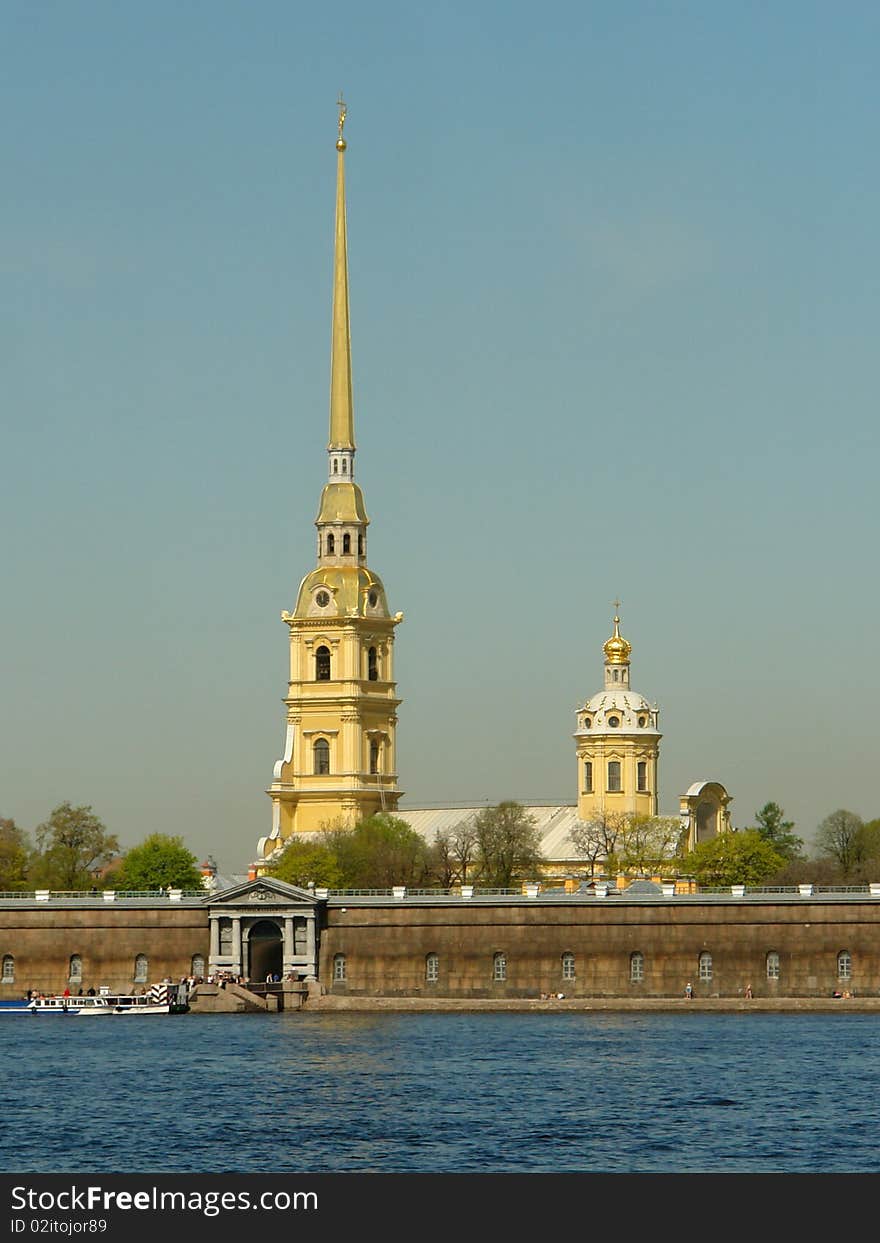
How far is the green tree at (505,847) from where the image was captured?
137 meters

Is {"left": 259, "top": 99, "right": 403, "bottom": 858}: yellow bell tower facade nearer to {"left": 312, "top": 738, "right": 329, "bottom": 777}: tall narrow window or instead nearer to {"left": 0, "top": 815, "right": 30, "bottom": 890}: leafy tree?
{"left": 312, "top": 738, "right": 329, "bottom": 777}: tall narrow window

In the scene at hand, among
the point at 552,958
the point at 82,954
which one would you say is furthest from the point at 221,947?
the point at 552,958

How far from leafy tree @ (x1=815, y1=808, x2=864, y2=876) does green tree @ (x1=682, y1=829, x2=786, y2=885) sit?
1568cm

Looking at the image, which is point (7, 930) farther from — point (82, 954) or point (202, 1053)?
point (202, 1053)

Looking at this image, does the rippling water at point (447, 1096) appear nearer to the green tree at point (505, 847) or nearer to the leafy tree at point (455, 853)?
the leafy tree at point (455, 853)

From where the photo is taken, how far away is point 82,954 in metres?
116

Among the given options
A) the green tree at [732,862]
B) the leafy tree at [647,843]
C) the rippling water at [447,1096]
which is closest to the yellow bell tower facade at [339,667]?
the leafy tree at [647,843]

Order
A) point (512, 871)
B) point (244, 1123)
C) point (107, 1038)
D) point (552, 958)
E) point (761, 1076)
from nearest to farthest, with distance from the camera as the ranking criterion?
point (244, 1123)
point (761, 1076)
point (107, 1038)
point (552, 958)
point (512, 871)

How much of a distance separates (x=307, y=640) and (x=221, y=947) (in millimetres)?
40132

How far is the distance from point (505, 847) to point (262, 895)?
26.7 metres

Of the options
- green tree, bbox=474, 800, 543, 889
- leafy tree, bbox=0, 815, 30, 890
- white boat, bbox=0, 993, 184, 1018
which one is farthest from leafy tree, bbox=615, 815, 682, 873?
white boat, bbox=0, 993, 184, 1018

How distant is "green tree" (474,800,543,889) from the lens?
13688 centimetres

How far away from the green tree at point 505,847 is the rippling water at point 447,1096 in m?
35.4

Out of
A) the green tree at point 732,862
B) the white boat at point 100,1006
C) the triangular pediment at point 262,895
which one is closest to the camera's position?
the white boat at point 100,1006
